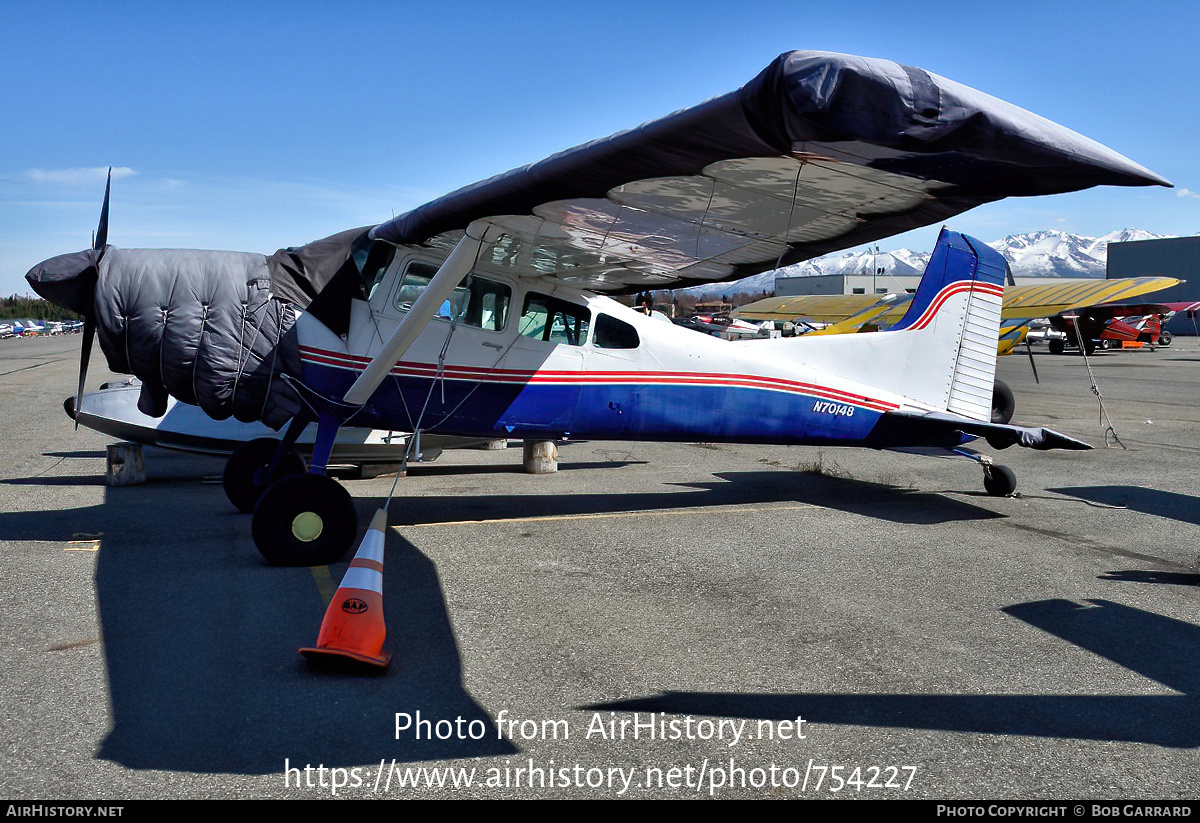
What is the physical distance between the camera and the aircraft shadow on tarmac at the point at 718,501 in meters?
8.10

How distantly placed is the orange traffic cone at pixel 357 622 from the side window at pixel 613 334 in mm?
3430

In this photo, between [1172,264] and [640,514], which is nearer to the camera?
[640,514]

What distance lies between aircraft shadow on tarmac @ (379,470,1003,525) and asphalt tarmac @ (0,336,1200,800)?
2.3 inches

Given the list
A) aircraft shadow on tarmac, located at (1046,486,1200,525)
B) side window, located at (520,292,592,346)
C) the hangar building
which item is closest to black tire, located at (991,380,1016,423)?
aircraft shadow on tarmac, located at (1046,486,1200,525)

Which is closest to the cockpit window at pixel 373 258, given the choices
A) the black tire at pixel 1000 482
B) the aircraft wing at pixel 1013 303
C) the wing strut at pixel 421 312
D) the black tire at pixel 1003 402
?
the wing strut at pixel 421 312

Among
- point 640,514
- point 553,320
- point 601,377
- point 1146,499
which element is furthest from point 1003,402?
point 553,320

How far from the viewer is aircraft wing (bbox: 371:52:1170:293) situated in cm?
306

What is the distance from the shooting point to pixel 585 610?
525 cm

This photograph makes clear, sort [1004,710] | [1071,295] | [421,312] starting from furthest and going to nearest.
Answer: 1. [1071,295]
2. [421,312]
3. [1004,710]

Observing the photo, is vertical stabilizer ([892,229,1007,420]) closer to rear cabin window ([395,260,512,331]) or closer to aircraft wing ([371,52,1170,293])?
aircraft wing ([371,52,1170,293])

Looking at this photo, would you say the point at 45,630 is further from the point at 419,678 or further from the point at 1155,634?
the point at 1155,634

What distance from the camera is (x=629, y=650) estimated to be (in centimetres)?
460

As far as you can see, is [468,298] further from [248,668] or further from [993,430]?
[993,430]

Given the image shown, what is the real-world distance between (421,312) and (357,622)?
2459mm
